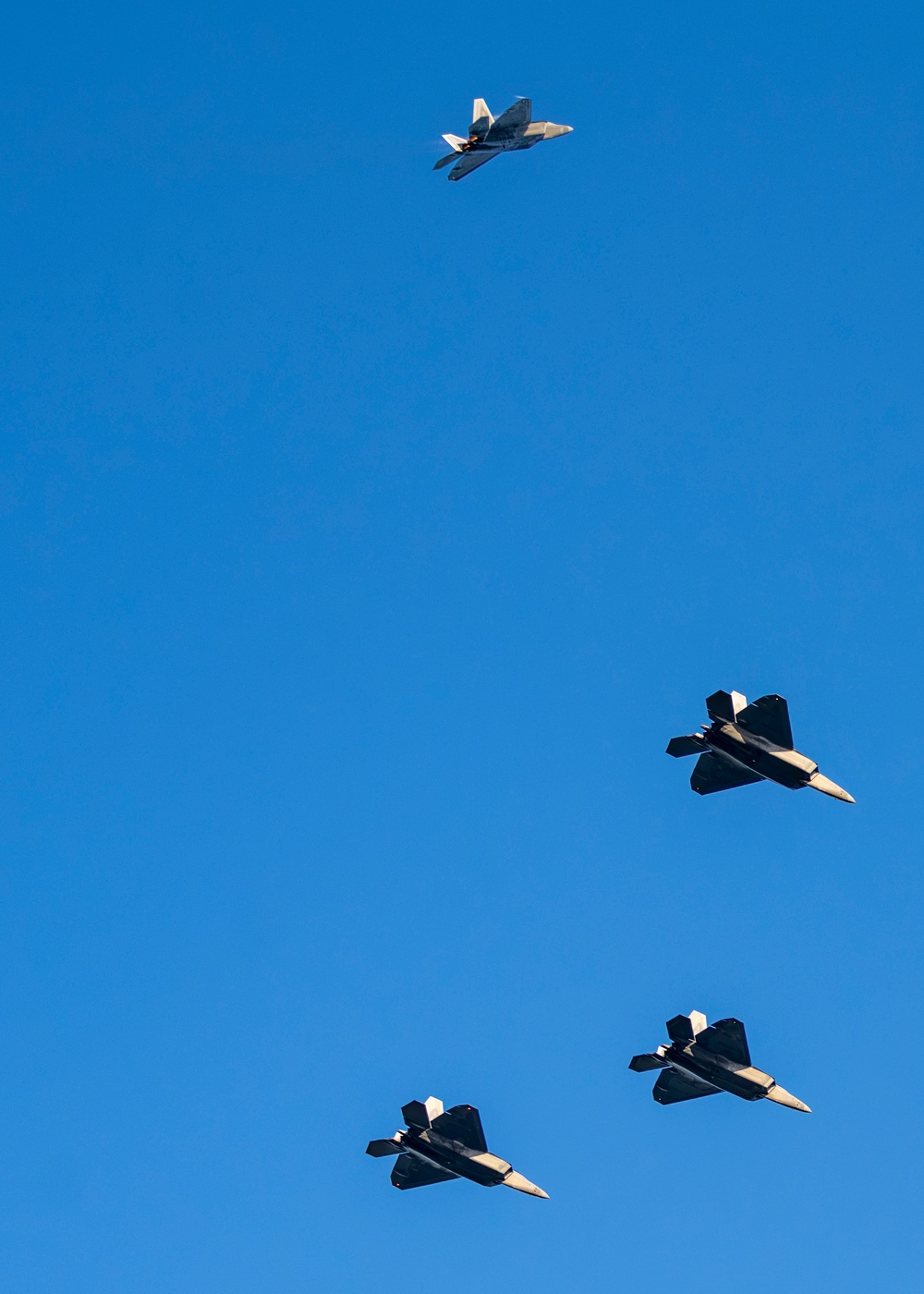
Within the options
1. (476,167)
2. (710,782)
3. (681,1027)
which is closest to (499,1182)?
(681,1027)

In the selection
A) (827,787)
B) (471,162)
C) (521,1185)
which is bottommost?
(521,1185)

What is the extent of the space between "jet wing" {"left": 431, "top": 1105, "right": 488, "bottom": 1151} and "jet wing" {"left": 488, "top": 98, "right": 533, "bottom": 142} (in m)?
72.0

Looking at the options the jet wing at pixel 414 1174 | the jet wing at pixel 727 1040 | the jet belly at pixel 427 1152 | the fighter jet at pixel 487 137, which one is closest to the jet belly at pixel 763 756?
the jet wing at pixel 727 1040

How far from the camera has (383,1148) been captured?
337 feet

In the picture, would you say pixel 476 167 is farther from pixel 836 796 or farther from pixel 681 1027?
pixel 681 1027

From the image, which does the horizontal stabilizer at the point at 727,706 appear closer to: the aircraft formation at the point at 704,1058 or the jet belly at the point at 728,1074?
the aircraft formation at the point at 704,1058

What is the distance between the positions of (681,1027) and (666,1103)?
832cm

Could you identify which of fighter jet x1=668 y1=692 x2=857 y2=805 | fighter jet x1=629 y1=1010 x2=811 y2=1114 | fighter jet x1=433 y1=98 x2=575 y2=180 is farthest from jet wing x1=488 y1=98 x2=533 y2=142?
fighter jet x1=629 y1=1010 x2=811 y2=1114

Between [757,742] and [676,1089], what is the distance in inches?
1035

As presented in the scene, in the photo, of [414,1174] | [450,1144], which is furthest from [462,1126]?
[414,1174]

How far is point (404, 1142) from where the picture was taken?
103m

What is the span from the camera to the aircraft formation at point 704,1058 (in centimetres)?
10025

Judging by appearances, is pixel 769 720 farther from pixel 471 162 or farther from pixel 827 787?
pixel 471 162

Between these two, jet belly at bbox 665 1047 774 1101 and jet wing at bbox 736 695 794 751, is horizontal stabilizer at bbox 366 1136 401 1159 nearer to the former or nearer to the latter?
jet belly at bbox 665 1047 774 1101
